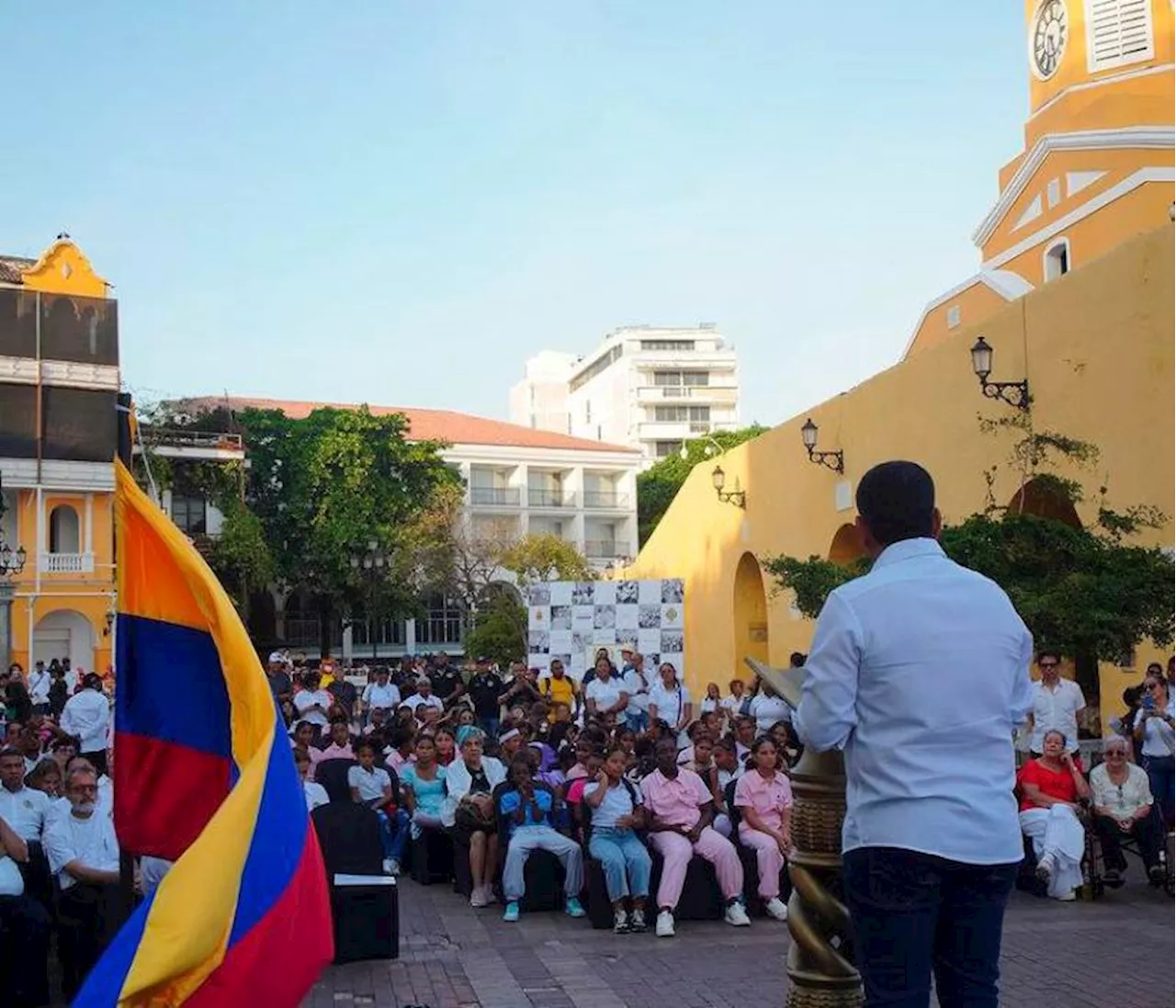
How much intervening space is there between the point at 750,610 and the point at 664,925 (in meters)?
18.3

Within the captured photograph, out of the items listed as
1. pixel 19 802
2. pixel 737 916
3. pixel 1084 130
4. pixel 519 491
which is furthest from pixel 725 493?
pixel 519 491

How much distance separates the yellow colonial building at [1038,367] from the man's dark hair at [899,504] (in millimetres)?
10668

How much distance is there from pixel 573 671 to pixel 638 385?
52.1m

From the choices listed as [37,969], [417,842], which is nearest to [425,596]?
[417,842]

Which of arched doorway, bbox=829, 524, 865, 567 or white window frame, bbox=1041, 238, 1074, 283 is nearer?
arched doorway, bbox=829, 524, 865, 567

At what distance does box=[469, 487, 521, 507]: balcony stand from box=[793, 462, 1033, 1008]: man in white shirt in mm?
54588

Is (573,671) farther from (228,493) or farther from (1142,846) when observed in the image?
(228,493)

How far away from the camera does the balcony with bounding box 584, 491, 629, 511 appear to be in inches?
2352

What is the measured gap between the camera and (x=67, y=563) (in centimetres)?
4041

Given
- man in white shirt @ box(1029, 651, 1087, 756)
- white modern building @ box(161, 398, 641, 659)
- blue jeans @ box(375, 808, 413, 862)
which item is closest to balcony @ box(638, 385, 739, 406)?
white modern building @ box(161, 398, 641, 659)

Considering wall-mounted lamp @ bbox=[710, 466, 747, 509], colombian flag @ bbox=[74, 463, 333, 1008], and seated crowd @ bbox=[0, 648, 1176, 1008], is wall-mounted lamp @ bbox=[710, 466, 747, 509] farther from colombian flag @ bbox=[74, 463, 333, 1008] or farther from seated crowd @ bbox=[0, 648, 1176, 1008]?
colombian flag @ bbox=[74, 463, 333, 1008]

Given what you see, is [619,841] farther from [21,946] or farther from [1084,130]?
[1084,130]

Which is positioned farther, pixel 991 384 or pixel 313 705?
pixel 991 384

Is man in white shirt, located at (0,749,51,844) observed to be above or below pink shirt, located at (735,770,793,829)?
above
